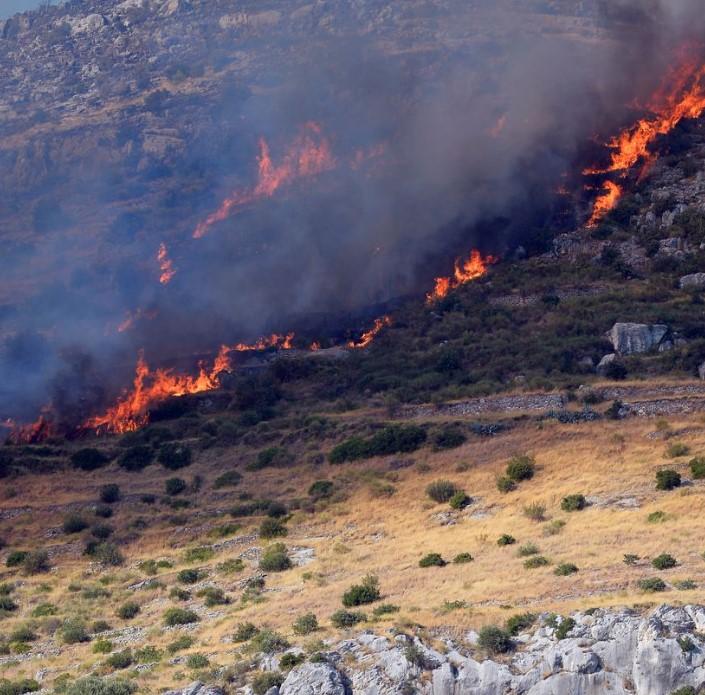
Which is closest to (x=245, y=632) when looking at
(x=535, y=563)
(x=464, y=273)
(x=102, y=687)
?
(x=102, y=687)

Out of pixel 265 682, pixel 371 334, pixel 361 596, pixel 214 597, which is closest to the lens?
pixel 265 682

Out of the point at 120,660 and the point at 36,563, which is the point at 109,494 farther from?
the point at 120,660

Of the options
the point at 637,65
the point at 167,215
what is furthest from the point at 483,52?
the point at 167,215

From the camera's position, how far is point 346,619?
46.6m

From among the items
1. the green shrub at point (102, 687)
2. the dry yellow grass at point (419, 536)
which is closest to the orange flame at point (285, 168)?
the dry yellow grass at point (419, 536)

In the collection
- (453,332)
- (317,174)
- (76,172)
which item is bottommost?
(453,332)

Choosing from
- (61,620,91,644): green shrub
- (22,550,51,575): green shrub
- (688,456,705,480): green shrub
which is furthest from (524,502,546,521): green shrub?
(22,550,51,575): green shrub

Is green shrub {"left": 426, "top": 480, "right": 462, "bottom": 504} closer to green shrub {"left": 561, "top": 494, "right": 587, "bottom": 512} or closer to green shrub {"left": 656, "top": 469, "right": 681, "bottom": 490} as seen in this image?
green shrub {"left": 561, "top": 494, "right": 587, "bottom": 512}

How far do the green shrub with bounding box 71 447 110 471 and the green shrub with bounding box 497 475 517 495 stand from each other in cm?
3403

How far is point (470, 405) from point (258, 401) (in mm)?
19678

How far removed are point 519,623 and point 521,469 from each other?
28.0 metres

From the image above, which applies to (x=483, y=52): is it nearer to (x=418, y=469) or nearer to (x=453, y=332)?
(x=453, y=332)

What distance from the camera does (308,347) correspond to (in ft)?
363

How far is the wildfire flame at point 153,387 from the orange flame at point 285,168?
99.9ft
